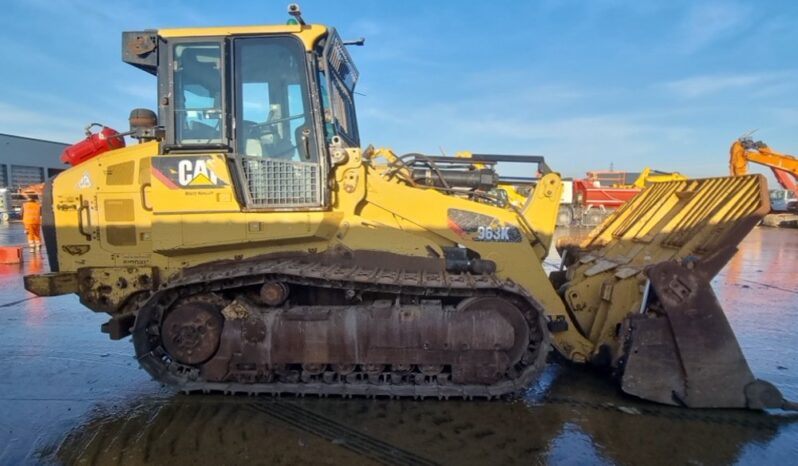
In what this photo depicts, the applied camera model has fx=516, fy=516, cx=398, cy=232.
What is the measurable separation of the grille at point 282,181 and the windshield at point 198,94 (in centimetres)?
45

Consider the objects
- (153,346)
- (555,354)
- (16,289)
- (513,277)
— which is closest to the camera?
(153,346)

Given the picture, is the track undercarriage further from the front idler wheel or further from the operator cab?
the operator cab

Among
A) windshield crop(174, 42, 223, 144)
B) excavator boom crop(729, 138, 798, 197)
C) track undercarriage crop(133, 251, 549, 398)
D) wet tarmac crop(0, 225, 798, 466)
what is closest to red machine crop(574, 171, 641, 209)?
excavator boom crop(729, 138, 798, 197)

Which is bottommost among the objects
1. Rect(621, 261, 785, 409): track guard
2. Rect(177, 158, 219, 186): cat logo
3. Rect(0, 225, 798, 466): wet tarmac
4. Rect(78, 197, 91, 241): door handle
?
Rect(0, 225, 798, 466): wet tarmac

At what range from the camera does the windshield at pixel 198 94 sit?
15.9 feet

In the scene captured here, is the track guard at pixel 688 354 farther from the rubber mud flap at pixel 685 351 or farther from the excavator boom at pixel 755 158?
the excavator boom at pixel 755 158

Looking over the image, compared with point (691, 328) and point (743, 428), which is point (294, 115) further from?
point (743, 428)

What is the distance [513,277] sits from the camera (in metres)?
5.06

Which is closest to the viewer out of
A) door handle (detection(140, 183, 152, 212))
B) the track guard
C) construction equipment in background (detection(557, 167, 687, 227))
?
the track guard

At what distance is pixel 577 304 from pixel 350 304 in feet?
7.47

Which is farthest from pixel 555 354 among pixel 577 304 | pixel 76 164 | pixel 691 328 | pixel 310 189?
pixel 76 164

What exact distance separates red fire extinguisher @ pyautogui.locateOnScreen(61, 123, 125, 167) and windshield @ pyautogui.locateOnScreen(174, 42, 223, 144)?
3.26ft

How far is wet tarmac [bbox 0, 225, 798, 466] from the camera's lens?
11.8 ft

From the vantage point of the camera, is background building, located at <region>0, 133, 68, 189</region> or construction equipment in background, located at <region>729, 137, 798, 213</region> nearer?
construction equipment in background, located at <region>729, 137, 798, 213</region>
